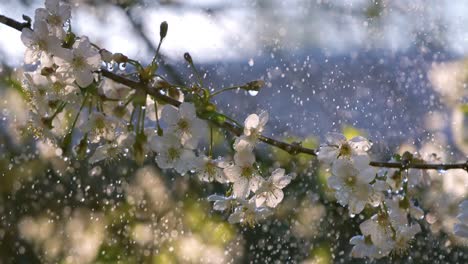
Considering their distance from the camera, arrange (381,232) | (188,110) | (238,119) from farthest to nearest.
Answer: (238,119) → (381,232) → (188,110)

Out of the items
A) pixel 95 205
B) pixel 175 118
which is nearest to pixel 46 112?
pixel 175 118

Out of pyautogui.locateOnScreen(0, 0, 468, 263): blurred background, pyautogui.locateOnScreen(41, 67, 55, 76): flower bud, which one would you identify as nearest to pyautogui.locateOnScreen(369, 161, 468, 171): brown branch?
pyautogui.locateOnScreen(41, 67, 55, 76): flower bud

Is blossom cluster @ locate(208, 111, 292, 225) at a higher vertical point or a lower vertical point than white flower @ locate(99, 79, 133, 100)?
lower

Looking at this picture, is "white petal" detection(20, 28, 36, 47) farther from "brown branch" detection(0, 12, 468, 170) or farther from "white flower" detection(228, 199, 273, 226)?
"white flower" detection(228, 199, 273, 226)

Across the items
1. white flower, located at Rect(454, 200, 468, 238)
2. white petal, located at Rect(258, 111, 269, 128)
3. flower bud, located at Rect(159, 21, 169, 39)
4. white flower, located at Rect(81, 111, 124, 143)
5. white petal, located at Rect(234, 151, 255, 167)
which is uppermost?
flower bud, located at Rect(159, 21, 169, 39)

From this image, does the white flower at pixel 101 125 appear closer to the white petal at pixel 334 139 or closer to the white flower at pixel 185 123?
the white flower at pixel 185 123

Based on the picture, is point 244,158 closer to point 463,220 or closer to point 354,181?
point 354,181

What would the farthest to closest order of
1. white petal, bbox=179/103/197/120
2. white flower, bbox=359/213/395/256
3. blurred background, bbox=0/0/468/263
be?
blurred background, bbox=0/0/468/263, white flower, bbox=359/213/395/256, white petal, bbox=179/103/197/120

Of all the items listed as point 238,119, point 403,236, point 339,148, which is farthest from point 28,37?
point 238,119
